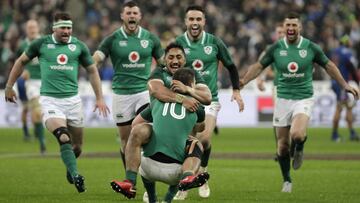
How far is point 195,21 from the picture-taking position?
48.4 ft

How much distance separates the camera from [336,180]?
16.7 metres

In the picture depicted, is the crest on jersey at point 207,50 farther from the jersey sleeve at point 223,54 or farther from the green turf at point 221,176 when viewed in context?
the green turf at point 221,176

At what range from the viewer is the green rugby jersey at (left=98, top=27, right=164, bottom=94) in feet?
51.7

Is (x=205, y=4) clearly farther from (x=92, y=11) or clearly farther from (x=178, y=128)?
(x=178, y=128)

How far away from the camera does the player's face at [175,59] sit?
12.1 m

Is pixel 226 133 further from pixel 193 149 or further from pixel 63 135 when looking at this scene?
pixel 193 149

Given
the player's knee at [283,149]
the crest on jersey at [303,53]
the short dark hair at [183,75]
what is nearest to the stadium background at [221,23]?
the crest on jersey at [303,53]

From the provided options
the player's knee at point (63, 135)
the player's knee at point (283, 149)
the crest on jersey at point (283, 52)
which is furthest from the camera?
the crest on jersey at point (283, 52)

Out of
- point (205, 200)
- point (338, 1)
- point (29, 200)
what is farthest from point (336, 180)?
point (338, 1)

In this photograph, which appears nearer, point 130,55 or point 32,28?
point 130,55

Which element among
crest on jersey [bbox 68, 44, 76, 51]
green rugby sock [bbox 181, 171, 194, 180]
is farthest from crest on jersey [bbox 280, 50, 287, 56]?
green rugby sock [bbox 181, 171, 194, 180]

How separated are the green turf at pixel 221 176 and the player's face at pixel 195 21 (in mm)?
2478

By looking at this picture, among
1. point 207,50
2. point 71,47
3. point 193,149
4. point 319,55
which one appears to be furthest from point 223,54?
point 193,149

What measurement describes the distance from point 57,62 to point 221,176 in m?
4.13
